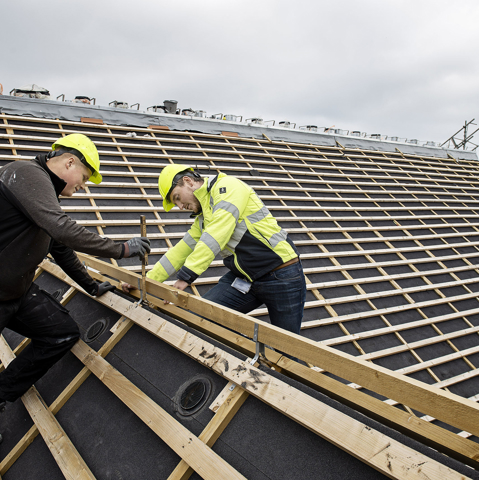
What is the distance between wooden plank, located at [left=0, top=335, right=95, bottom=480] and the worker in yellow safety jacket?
103cm

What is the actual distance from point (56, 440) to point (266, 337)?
4.22 feet

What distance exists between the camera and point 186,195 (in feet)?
7.81

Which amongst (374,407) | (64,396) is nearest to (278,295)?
(374,407)

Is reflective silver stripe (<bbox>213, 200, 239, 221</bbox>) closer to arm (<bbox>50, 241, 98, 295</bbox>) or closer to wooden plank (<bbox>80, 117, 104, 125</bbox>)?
arm (<bbox>50, 241, 98, 295</bbox>)

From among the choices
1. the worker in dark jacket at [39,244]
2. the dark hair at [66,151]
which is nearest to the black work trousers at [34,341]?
the worker in dark jacket at [39,244]

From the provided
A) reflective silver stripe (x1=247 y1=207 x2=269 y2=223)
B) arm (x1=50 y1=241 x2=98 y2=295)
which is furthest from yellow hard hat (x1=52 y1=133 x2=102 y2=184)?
reflective silver stripe (x1=247 y1=207 x2=269 y2=223)

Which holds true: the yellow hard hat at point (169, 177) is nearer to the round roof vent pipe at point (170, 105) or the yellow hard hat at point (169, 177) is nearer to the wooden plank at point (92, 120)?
the wooden plank at point (92, 120)

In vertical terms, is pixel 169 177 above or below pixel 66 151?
above

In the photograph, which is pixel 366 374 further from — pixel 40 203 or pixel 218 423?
pixel 40 203

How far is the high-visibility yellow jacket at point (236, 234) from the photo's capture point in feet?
6.98

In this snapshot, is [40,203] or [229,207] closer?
[40,203]

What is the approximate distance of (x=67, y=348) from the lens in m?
2.24

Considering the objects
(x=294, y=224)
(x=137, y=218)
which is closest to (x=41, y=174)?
(x=137, y=218)

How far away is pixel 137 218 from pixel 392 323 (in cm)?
343
